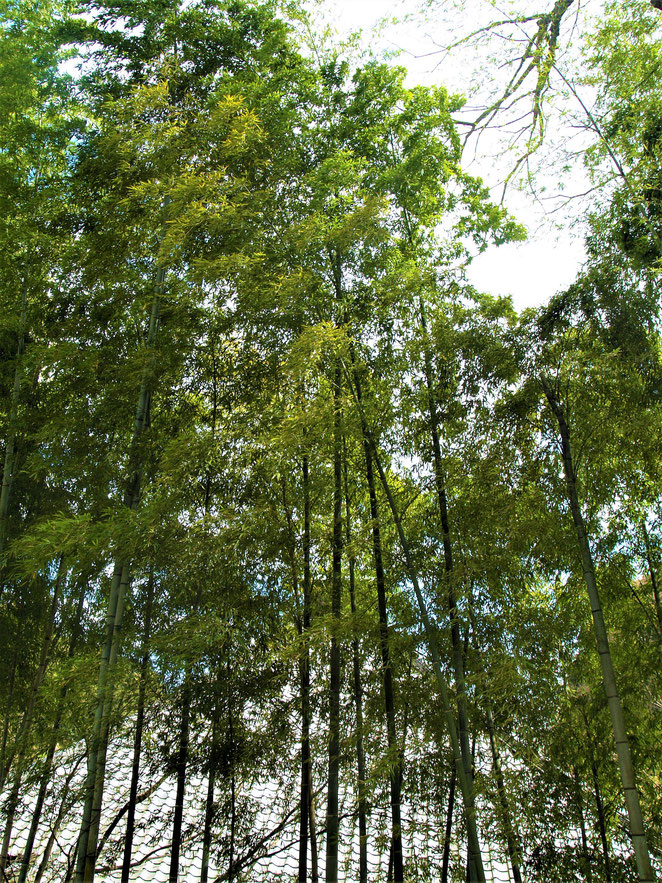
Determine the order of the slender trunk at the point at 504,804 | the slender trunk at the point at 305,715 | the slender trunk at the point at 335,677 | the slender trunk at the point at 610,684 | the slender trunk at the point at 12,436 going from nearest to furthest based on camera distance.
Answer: the slender trunk at the point at 610,684, the slender trunk at the point at 504,804, the slender trunk at the point at 335,677, the slender trunk at the point at 305,715, the slender trunk at the point at 12,436

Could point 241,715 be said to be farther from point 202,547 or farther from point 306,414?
point 306,414

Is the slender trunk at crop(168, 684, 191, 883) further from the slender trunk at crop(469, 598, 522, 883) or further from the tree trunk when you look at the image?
the slender trunk at crop(469, 598, 522, 883)

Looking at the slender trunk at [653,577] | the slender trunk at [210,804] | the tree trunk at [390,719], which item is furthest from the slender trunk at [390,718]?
the slender trunk at [653,577]

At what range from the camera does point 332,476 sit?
4.41 meters

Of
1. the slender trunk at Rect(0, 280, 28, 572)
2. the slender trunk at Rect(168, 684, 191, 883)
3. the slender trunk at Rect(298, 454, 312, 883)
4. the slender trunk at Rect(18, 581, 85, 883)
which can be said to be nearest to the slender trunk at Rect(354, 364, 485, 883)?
the slender trunk at Rect(298, 454, 312, 883)

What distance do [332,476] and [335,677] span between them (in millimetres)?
1323

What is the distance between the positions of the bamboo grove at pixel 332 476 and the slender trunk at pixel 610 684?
20 millimetres

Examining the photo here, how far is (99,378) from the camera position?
4625 mm

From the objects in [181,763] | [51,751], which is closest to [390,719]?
[181,763]

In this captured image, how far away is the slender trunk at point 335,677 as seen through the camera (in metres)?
3.58

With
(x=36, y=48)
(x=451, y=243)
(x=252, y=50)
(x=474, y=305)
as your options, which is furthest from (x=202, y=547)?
(x=36, y=48)

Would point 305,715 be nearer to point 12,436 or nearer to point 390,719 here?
point 390,719

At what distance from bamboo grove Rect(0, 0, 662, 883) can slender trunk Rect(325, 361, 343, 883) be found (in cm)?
3

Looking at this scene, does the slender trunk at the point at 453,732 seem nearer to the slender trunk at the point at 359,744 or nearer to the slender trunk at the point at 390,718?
the slender trunk at the point at 390,718
